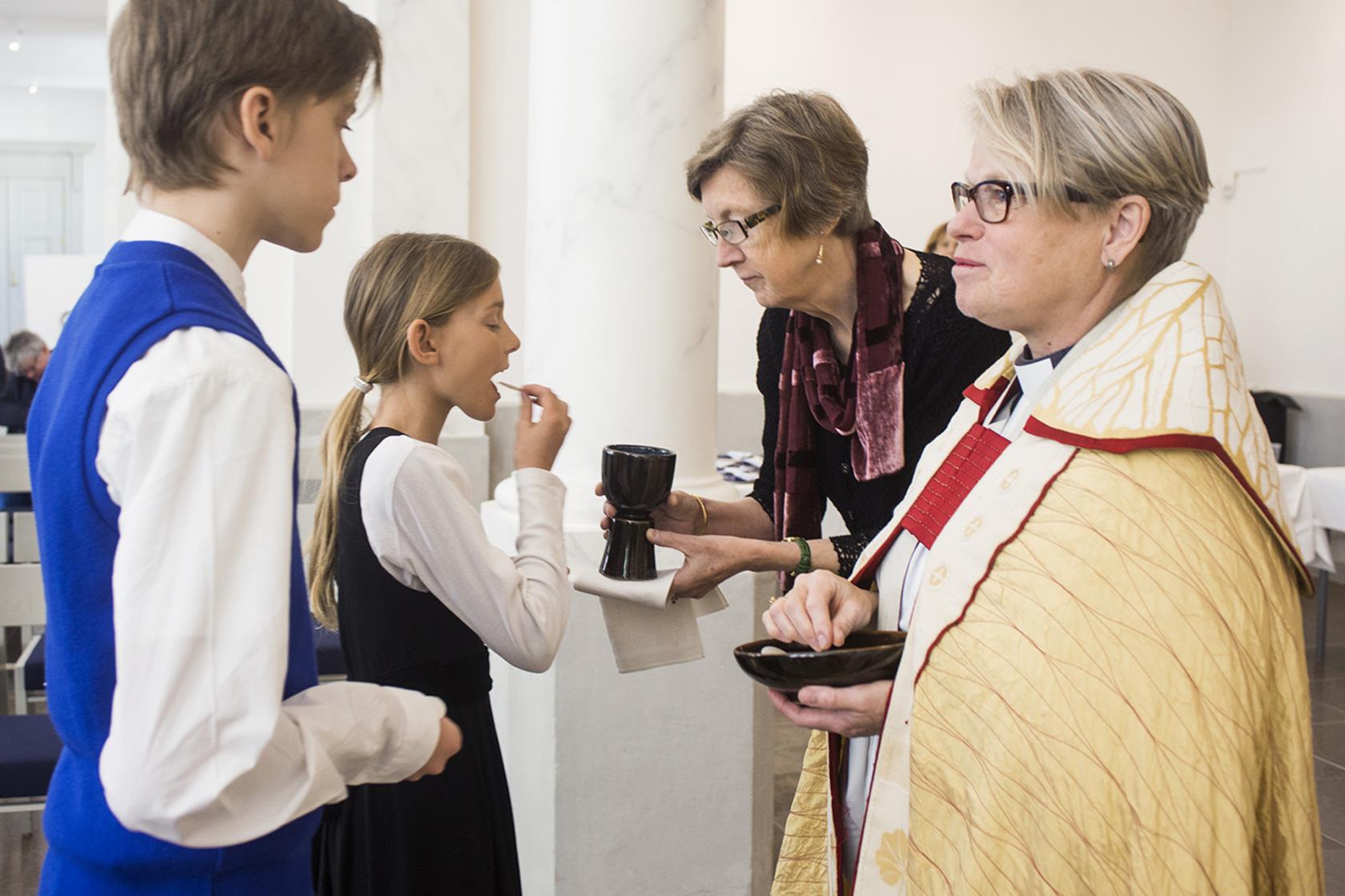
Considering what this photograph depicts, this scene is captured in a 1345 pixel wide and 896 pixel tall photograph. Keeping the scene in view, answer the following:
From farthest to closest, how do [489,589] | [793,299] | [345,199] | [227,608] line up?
1. [345,199]
2. [793,299]
3. [489,589]
4. [227,608]

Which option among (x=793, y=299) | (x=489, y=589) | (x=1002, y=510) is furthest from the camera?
(x=793, y=299)

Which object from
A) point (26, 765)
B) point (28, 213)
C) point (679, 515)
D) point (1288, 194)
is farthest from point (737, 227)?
point (28, 213)

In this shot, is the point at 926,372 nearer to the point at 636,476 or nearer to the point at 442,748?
the point at 636,476

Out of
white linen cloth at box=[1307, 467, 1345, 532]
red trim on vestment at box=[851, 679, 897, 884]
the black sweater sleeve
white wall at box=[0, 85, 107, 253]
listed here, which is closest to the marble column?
the black sweater sleeve

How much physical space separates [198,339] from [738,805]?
214 cm

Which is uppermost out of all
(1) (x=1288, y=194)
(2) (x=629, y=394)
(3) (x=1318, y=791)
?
(1) (x=1288, y=194)

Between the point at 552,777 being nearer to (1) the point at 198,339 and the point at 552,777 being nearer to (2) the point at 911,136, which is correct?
(1) the point at 198,339

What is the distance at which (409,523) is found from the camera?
1619mm

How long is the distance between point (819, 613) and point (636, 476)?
1.38 feet

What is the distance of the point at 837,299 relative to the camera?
2.03 metres

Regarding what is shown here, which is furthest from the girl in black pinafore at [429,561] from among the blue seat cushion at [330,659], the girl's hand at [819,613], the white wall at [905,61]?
the white wall at [905,61]

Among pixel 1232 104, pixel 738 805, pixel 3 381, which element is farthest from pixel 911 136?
pixel 3 381

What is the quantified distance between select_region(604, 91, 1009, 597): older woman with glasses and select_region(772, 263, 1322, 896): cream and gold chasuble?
0.60 metres

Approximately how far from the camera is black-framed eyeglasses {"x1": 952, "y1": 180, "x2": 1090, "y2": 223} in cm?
135
